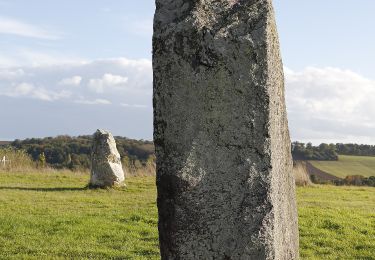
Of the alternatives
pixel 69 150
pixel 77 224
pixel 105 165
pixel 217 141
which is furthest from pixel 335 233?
pixel 69 150

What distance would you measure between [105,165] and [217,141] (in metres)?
17.4

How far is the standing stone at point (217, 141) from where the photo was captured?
4.93 m

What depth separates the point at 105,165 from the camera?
2200cm

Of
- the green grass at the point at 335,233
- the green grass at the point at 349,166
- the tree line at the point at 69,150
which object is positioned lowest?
the green grass at the point at 335,233

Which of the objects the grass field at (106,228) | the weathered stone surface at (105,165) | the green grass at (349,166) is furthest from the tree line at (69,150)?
the grass field at (106,228)

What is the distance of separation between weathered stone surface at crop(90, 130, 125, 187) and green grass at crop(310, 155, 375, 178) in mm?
23706

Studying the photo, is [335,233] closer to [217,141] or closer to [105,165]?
[217,141]

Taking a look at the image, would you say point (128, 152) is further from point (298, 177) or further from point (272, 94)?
point (272, 94)

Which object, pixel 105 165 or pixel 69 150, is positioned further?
pixel 69 150

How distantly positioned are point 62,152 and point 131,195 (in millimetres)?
22204

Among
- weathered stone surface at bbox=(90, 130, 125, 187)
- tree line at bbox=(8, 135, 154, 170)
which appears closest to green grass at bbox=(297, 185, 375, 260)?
weathered stone surface at bbox=(90, 130, 125, 187)

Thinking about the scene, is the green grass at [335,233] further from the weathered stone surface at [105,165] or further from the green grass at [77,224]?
the weathered stone surface at [105,165]

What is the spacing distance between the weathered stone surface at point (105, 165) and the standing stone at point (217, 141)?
56.5 ft

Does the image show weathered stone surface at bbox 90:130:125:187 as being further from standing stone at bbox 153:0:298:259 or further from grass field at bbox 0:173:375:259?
standing stone at bbox 153:0:298:259
